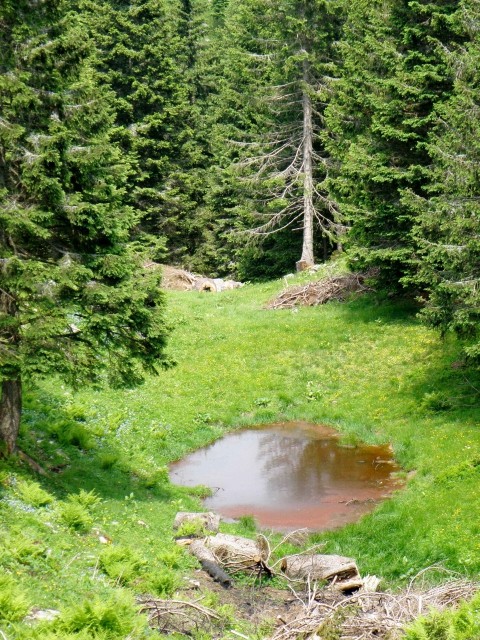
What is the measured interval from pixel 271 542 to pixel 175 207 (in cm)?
3179

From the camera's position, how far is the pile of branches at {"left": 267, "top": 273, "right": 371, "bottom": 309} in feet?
94.4

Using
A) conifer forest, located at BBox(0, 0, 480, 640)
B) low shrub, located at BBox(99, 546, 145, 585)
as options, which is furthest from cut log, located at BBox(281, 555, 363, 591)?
low shrub, located at BBox(99, 546, 145, 585)

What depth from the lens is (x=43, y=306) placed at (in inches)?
470

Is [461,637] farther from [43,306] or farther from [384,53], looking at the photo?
[384,53]

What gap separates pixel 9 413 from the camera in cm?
1247

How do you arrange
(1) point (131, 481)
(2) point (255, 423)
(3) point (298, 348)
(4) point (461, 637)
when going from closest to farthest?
(4) point (461, 637), (1) point (131, 481), (2) point (255, 423), (3) point (298, 348)

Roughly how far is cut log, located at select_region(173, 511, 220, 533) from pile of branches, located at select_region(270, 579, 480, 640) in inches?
112

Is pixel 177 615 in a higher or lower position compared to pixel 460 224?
lower

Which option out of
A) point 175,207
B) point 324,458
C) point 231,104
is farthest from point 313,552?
point 231,104

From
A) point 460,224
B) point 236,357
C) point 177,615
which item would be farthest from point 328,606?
point 236,357

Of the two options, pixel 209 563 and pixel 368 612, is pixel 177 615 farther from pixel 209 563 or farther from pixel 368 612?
pixel 368 612

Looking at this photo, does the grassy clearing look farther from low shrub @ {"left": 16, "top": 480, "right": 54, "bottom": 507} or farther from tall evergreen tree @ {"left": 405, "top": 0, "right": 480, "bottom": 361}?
tall evergreen tree @ {"left": 405, "top": 0, "right": 480, "bottom": 361}

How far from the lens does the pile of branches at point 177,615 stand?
943cm

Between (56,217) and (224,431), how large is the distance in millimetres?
9661
